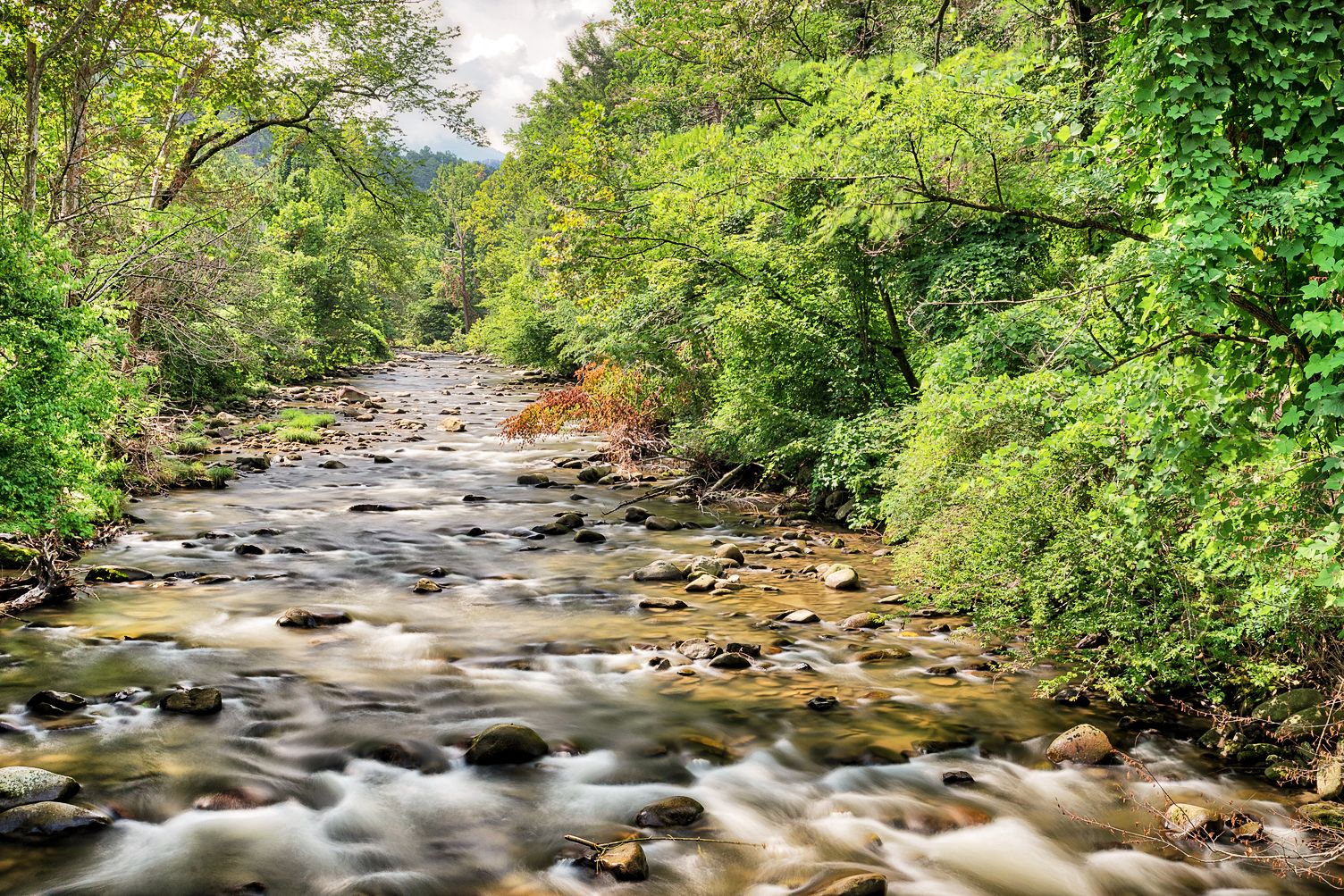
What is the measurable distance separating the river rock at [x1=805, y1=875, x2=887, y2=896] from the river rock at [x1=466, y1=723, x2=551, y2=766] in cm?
225

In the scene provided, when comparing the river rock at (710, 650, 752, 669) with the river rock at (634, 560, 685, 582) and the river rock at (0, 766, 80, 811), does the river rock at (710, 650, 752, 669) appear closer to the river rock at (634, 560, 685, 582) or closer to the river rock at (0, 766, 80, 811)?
the river rock at (634, 560, 685, 582)

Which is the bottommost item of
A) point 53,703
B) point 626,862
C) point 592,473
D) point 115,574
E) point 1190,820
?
point 1190,820

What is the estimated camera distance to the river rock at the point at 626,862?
432 centimetres

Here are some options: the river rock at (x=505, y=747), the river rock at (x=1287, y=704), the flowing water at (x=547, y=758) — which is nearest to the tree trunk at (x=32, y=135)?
the flowing water at (x=547, y=758)

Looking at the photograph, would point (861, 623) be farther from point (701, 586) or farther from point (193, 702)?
point (193, 702)

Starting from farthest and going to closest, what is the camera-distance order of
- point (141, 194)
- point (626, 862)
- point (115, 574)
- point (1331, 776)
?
point (141, 194), point (115, 574), point (1331, 776), point (626, 862)

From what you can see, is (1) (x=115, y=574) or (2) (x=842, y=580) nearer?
(1) (x=115, y=574)

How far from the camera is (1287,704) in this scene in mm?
5434

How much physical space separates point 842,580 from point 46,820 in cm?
763

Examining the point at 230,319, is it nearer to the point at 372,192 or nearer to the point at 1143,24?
the point at 372,192

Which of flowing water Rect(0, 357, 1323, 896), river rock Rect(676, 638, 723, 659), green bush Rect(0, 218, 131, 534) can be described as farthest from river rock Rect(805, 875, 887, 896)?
green bush Rect(0, 218, 131, 534)

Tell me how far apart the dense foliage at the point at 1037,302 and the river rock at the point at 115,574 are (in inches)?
330

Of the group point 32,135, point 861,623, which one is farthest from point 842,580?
point 32,135

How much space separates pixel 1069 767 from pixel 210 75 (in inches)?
654
